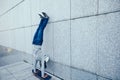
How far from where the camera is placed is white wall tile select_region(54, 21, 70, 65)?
120 inches

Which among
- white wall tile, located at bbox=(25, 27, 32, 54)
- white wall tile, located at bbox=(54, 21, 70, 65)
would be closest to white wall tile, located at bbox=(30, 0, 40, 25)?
white wall tile, located at bbox=(25, 27, 32, 54)

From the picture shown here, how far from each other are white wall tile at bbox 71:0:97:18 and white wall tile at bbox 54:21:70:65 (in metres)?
0.35

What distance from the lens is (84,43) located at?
8.46ft

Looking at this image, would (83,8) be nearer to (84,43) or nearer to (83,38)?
(83,38)

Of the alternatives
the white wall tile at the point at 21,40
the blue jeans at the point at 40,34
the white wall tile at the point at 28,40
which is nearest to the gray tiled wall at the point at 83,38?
the blue jeans at the point at 40,34

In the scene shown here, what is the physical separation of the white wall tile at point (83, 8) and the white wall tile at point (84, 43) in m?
0.12

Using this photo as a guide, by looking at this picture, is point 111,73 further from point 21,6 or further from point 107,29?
point 21,6

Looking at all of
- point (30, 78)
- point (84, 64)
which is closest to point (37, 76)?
point (30, 78)

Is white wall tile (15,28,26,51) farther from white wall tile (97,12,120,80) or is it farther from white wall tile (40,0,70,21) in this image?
white wall tile (97,12,120,80)

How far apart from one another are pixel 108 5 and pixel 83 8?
0.56 m

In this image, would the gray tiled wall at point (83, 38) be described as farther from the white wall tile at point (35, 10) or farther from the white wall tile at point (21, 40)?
the white wall tile at point (21, 40)

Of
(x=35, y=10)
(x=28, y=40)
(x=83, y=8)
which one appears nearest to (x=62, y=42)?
(x=83, y=8)

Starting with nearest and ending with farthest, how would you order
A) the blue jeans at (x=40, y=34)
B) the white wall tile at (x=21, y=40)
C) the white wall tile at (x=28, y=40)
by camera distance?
the blue jeans at (x=40, y=34) → the white wall tile at (x=28, y=40) → the white wall tile at (x=21, y=40)

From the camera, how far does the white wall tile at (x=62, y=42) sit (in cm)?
304
